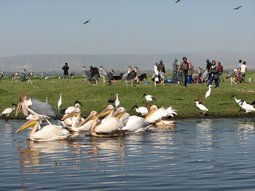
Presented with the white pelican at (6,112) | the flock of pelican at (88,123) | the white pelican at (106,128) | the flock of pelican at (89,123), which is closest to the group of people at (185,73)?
the white pelican at (6,112)

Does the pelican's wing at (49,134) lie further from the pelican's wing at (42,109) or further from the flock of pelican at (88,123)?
the pelican's wing at (42,109)

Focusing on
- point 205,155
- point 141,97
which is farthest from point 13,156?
point 141,97

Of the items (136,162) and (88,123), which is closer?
(136,162)

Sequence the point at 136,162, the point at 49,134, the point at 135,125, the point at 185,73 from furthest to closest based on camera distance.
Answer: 1. the point at 185,73
2. the point at 135,125
3. the point at 49,134
4. the point at 136,162

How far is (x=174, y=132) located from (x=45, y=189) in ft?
40.9

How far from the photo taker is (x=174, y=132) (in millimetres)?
26156

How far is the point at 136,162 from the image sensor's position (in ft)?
58.8

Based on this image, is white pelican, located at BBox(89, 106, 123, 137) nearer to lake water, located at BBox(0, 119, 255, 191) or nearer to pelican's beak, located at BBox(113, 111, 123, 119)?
lake water, located at BBox(0, 119, 255, 191)

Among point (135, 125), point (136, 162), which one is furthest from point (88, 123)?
point (136, 162)

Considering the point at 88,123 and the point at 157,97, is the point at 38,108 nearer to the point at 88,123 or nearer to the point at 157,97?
the point at 88,123

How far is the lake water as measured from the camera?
14.7 m

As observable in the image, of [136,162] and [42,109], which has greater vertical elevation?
[42,109]

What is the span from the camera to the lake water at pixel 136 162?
14.7m

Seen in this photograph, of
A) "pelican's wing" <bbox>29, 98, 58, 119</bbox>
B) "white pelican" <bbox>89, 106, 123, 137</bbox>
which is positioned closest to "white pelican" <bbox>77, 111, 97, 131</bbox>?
"white pelican" <bbox>89, 106, 123, 137</bbox>
